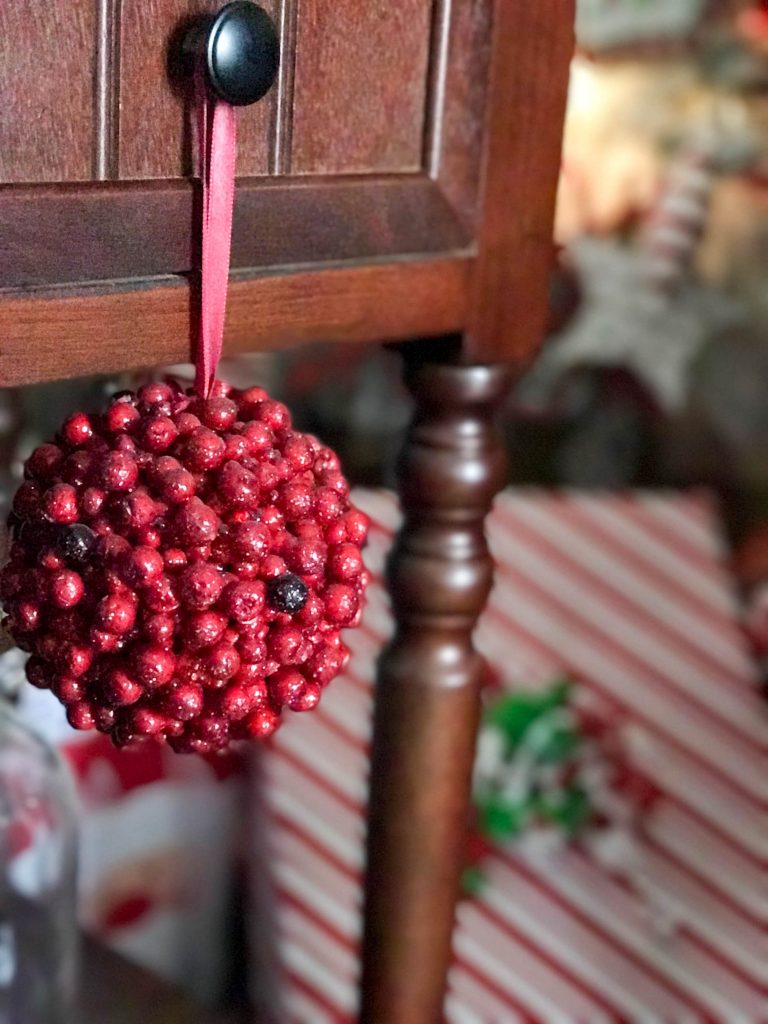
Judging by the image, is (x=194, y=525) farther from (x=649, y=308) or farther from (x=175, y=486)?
(x=649, y=308)

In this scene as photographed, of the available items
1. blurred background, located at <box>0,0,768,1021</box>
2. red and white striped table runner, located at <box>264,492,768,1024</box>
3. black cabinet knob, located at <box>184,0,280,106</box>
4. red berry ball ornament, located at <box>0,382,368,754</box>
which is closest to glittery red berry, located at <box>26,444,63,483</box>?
red berry ball ornament, located at <box>0,382,368,754</box>

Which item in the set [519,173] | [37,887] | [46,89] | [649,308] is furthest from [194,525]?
[649,308]

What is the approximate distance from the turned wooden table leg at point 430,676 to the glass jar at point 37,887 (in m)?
0.18

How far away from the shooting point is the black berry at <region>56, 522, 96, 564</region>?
36 cm

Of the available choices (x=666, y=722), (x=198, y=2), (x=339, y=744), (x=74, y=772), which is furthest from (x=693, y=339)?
(x=198, y=2)

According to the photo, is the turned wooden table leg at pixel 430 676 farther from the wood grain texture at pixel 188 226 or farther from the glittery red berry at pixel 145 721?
the glittery red berry at pixel 145 721

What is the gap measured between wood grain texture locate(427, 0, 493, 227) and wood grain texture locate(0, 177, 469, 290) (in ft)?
0.03

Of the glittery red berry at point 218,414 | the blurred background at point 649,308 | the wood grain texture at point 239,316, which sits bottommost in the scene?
the blurred background at point 649,308

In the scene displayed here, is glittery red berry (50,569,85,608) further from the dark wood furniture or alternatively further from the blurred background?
the blurred background

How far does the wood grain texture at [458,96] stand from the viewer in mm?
475

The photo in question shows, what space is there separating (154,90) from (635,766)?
0.75m

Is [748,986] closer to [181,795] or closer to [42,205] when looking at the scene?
[181,795]

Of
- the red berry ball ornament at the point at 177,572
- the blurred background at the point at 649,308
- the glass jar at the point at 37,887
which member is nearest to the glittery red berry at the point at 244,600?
the red berry ball ornament at the point at 177,572

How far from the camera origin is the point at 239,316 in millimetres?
435
